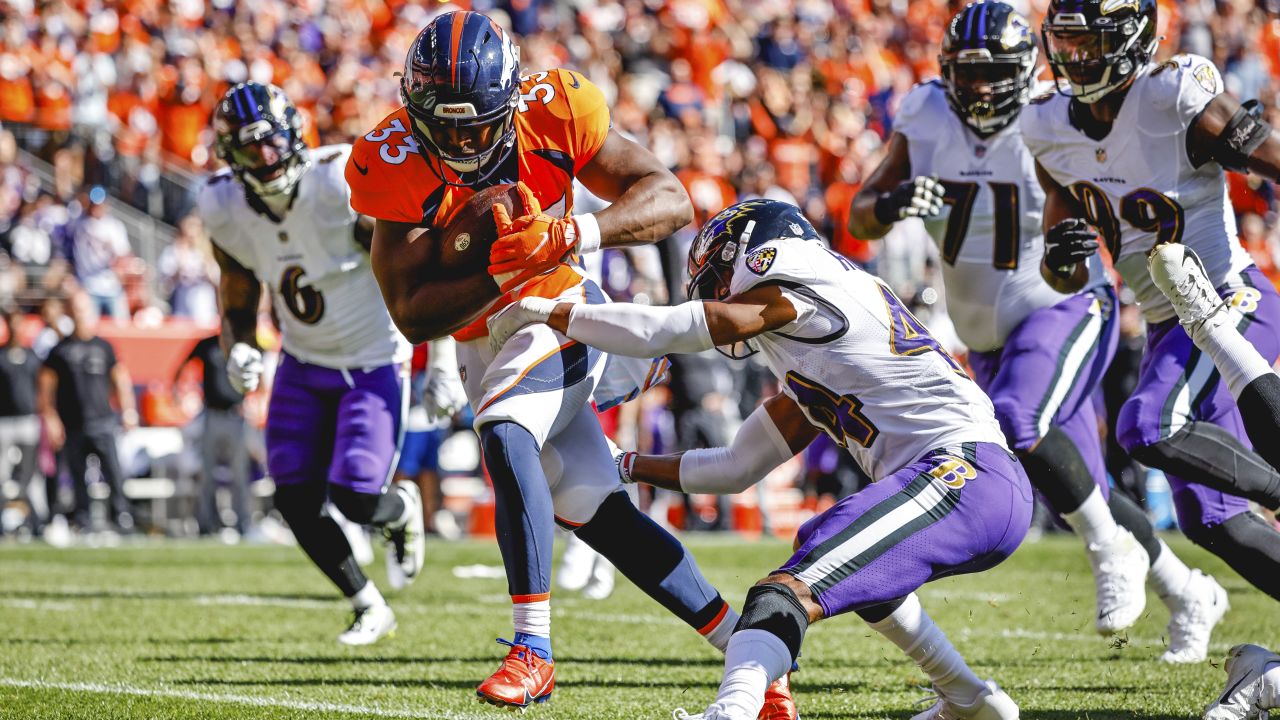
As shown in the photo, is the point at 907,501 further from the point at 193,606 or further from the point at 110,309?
the point at 110,309

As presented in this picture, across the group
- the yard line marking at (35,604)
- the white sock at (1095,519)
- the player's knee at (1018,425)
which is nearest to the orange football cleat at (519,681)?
the player's knee at (1018,425)

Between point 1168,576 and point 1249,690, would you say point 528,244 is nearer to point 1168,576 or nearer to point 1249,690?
point 1249,690

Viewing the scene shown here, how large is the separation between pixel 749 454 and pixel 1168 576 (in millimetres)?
2113

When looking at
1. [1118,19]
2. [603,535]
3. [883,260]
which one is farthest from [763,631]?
[883,260]

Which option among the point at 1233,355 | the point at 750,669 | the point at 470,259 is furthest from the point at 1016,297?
the point at 750,669

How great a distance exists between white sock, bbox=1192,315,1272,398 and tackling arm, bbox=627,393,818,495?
102 cm

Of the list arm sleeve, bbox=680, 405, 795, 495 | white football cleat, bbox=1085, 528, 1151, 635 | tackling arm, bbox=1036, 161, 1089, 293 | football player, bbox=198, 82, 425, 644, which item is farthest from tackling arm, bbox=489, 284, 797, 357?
→ football player, bbox=198, 82, 425, 644

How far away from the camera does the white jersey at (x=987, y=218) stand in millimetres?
5543

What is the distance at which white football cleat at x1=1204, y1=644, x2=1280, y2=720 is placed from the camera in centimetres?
364

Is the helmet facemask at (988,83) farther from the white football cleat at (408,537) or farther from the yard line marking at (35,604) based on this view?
the yard line marking at (35,604)

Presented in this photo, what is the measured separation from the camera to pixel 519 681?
12.2ft

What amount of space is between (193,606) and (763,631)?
4.74 m

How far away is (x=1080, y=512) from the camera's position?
17.0 ft

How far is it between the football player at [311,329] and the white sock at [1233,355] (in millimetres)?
3138
